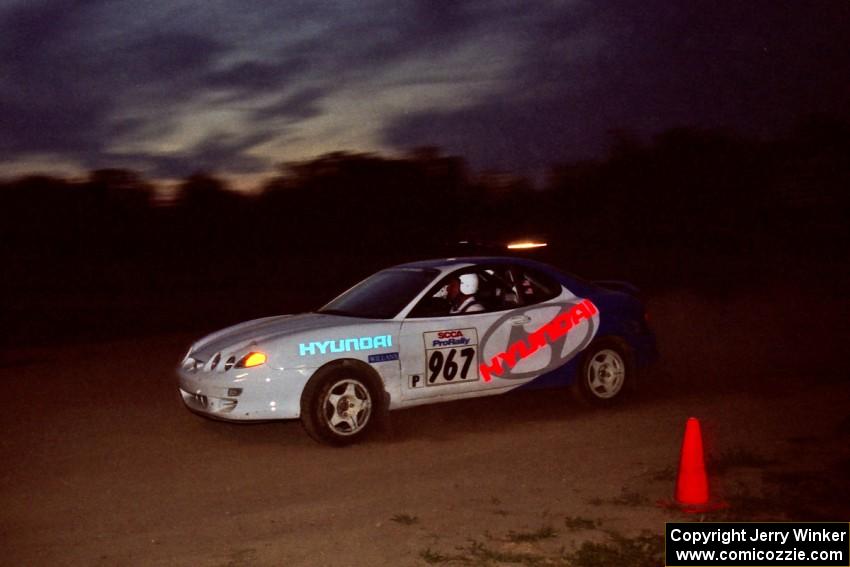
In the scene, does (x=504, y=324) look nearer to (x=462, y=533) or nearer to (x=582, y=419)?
(x=582, y=419)

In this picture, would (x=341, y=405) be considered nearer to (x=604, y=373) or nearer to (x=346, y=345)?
(x=346, y=345)

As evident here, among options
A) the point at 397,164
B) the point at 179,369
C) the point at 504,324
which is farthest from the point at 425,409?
the point at 397,164

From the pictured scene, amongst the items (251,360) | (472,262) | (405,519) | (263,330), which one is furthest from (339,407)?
(405,519)

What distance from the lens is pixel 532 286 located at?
930cm

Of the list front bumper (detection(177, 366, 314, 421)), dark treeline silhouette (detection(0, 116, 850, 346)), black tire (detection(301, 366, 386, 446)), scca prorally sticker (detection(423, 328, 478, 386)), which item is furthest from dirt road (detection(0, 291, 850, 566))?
dark treeline silhouette (detection(0, 116, 850, 346))

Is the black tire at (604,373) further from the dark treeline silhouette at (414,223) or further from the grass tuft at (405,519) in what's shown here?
the dark treeline silhouette at (414,223)

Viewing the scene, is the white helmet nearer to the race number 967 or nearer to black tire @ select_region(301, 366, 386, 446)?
the race number 967

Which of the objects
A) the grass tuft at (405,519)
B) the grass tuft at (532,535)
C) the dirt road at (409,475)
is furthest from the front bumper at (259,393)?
the grass tuft at (532,535)

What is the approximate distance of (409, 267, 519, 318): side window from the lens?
8742 mm

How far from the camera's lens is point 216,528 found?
19.5ft

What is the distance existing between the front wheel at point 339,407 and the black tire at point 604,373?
87.9 inches

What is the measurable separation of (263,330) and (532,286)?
2.53 m

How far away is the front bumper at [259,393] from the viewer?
25.9ft

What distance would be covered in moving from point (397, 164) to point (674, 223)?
11448 mm
